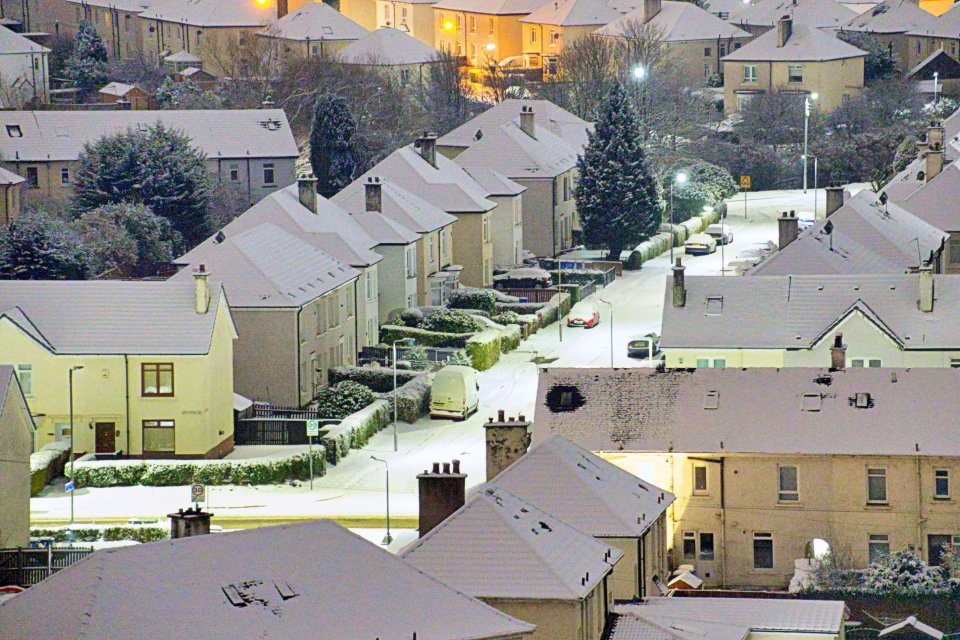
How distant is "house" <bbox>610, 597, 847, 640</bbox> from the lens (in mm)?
41562

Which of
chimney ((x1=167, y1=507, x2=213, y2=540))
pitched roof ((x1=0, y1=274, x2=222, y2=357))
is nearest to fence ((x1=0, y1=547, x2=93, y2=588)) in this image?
chimney ((x1=167, y1=507, x2=213, y2=540))

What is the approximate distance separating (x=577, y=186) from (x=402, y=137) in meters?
26.1

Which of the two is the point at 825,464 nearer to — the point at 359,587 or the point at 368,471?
the point at 368,471

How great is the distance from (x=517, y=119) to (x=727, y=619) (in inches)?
3023

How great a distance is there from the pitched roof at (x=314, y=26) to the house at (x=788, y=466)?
104121mm

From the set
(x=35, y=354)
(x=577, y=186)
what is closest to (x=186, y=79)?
(x=577, y=186)

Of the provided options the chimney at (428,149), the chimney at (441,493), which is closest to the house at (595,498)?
the chimney at (441,493)

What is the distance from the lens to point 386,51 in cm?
15538

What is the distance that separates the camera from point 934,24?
16625cm

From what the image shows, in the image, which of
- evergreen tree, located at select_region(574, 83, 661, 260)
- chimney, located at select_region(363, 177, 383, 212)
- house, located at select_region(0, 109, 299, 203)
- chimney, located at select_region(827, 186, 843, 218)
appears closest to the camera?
chimney, located at select_region(827, 186, 843, 218)

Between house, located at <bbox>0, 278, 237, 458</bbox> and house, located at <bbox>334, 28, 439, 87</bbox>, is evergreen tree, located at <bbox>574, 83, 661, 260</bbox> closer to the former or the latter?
house, located at <bbox>0, 278, 237, 458</bbox>

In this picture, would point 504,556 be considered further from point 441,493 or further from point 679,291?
point 679,291

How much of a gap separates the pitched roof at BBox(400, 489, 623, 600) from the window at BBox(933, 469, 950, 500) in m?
16.3

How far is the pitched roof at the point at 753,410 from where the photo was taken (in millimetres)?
57531
